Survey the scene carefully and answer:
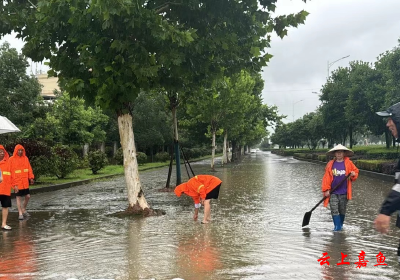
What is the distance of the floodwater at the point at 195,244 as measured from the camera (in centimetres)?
535

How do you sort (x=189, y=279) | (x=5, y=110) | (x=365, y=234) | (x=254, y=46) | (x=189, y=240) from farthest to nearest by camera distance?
1. (x=5, y=110)
2. (x=254, y=46)
3. (x=365, y=234)
4. (x=189, y=240)
5. (x=189, y=279)

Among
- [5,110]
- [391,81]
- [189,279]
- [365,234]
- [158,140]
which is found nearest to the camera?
[189,279]

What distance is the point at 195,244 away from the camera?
22.5 ft

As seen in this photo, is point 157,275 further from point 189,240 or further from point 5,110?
point 5,110

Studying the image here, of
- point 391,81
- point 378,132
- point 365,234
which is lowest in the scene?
point 365,234

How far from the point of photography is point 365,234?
7738 mm

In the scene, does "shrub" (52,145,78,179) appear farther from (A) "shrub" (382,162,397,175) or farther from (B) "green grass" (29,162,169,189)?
(A) "shrub" (382,162,397,175)

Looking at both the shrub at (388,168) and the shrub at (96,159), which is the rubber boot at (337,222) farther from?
the shrub at (96,159)

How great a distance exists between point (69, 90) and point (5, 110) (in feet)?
60.8

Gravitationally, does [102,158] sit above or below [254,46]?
below

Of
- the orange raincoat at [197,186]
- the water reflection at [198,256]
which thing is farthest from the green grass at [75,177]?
the water reflection at [198,256]

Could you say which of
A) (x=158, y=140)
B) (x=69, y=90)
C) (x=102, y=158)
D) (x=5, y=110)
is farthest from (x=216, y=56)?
(x=158, y=140)

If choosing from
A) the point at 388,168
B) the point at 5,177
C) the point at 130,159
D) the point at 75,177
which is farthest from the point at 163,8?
the point at 388,168

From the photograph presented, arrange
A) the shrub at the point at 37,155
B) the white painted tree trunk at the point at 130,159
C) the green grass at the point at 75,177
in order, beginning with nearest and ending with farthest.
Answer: the white painted tree trunk at the point at 130,159, the shrub at the point at 37,155, the green grass at the point at 75,177
